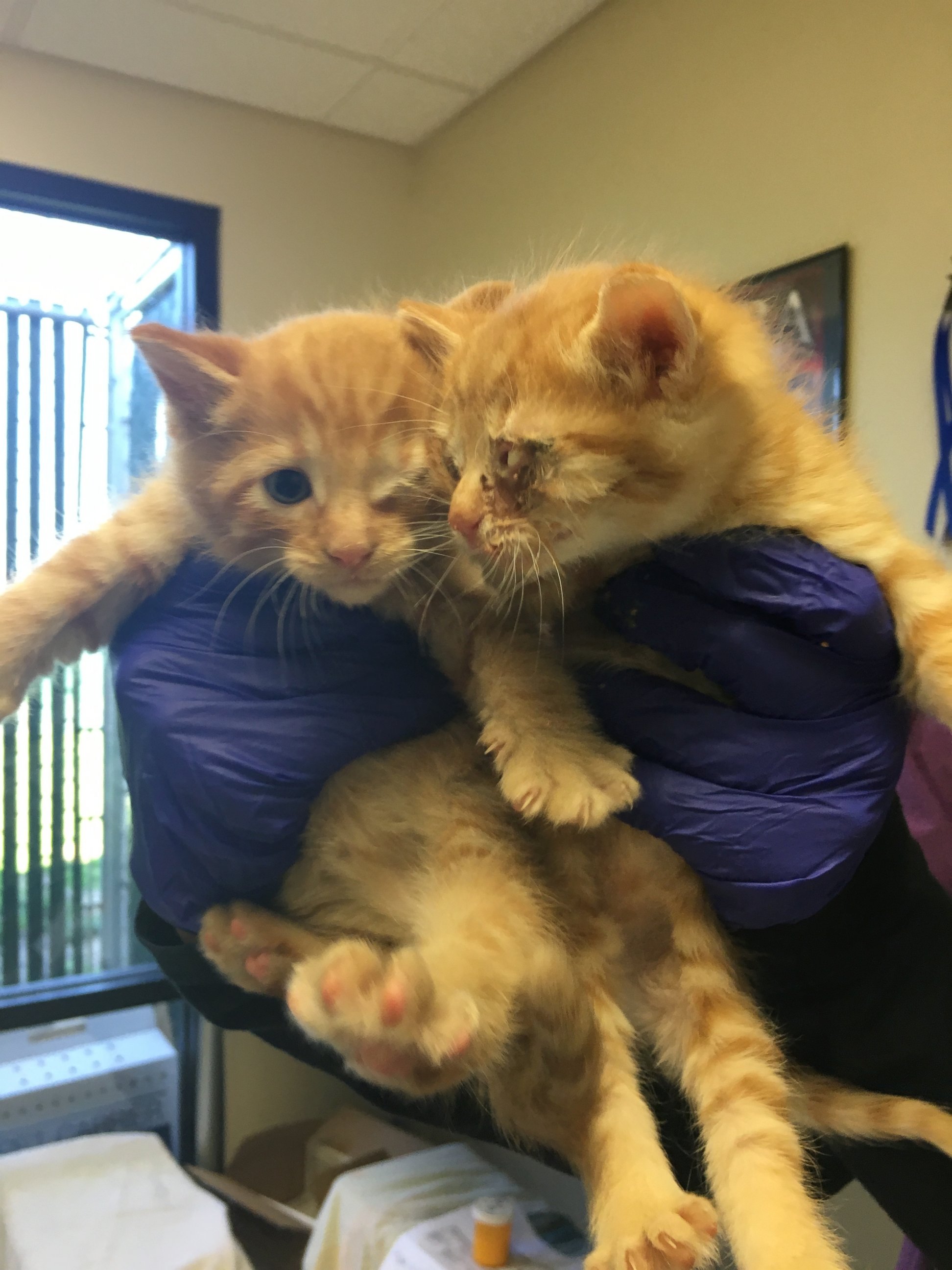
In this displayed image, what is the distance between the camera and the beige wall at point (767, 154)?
166 centimetres

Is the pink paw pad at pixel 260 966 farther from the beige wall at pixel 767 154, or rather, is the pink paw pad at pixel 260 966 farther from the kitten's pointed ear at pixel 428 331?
the beige wall at pixel 767 154

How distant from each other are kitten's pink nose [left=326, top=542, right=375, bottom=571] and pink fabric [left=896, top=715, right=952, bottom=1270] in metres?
0.73

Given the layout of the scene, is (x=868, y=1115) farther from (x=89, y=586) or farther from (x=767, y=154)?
(x=767, y=154)

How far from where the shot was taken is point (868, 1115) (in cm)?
91

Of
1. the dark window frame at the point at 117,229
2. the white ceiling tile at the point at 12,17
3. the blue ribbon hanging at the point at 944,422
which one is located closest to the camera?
the blue ribbon hanging at the point at 944,422

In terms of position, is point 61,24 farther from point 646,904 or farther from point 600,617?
point 646,904

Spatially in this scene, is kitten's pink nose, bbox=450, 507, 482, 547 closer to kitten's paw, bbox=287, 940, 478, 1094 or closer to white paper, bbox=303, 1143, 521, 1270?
kitten's paw, bbox=287, 940, 478, 1094

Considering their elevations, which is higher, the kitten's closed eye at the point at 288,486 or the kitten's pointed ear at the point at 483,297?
the kitten's pointed ear at the point at 483,297

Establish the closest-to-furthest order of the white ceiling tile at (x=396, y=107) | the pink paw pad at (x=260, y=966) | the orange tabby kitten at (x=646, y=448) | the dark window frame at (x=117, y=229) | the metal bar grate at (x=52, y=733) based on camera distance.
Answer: the orange tabby kitten at (x=646, y=448) → the pink paw pad at (x=260, y=966) → the dark window frame at (x=117, y=229) → the metal bar grate at (x=52, y=733) → the white ceiling tile at (x=396, y=107)

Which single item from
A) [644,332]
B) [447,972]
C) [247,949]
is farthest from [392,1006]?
[644,332]

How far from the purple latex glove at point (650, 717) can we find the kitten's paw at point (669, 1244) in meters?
0.28

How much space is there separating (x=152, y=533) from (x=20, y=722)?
1.76 meters

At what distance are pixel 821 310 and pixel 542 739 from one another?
1320 mm

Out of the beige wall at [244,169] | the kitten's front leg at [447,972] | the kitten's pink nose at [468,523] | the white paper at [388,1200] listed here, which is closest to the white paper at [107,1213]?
the white paper at [388,1200]
